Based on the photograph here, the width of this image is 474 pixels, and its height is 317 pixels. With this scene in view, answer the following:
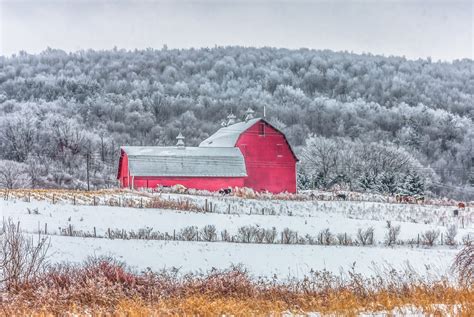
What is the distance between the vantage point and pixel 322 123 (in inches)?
4496

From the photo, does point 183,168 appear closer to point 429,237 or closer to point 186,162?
point 186,162

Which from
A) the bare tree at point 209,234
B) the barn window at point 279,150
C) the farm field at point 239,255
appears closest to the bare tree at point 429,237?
the farm field at point 239,255

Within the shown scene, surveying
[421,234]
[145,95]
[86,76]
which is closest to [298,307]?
[421,234]

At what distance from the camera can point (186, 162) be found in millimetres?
50594

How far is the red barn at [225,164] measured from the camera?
49375 mm

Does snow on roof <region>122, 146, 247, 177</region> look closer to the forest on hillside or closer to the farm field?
the farm field

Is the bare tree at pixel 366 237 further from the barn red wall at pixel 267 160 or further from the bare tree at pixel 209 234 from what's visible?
the barn red wall at pixel 267 160

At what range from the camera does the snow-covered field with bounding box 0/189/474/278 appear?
74.7 ft

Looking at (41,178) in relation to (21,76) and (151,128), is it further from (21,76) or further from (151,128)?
(21,76)

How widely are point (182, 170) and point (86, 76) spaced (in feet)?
305

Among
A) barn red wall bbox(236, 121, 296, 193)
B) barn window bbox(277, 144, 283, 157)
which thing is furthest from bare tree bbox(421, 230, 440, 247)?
barn window bbox(277, 144, 283, 157)

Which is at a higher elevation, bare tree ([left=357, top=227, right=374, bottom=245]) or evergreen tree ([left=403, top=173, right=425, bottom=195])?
evergreen tree ([left=403, top=173, right=425, bottom=195])

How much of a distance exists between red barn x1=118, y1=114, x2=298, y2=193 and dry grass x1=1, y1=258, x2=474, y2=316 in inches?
1288

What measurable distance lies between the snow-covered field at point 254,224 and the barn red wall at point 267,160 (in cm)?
1306
